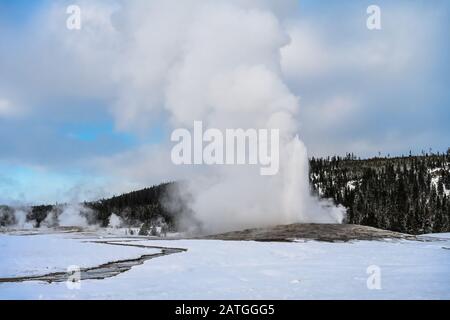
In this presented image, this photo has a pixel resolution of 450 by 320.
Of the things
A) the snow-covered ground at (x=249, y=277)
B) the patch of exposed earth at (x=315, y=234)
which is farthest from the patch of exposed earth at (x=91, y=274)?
the patch of exposed earth at (x=315, y=234)

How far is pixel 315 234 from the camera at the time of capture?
4659 centimetres

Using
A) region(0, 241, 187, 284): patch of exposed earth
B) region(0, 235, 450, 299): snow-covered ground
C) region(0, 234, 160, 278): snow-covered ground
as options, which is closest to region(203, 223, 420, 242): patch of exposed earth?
region(0, 235, 450, 299): snow-covered ground

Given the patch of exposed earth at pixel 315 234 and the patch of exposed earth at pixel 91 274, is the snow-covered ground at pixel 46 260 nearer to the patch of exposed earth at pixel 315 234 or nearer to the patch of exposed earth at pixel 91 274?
the patch of exposed earth at pixel 91 274

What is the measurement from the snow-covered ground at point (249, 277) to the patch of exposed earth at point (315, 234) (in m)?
15.0

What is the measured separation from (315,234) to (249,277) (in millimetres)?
28753

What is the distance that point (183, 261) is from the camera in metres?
25.1

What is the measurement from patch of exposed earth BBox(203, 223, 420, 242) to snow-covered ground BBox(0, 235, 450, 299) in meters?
15.0

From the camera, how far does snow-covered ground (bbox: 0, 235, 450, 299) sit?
48.9 feet

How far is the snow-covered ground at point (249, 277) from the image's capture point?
1491 cm

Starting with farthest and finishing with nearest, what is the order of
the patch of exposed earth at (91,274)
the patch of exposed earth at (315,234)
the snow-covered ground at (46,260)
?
the patch of exposed earth at (315,234)
the snow-covered ground at (46,260)
the patch of exposed earth at (91,274)

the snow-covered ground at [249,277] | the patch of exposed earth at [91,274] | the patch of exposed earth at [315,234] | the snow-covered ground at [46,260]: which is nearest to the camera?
the snow-covered ground at [249,277]

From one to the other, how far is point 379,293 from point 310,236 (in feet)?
101

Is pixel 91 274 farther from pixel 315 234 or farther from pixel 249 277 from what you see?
pixel 315 234

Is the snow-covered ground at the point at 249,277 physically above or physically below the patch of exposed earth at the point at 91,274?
above
